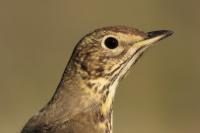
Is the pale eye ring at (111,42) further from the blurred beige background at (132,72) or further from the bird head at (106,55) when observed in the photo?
the blurred beige background at (132,72)

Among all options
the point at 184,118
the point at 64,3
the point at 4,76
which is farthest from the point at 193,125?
the point at 64,3

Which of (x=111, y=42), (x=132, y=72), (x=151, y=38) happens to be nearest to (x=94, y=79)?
(x=111, y=42)

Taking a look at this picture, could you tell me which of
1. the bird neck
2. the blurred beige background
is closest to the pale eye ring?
the bird neck

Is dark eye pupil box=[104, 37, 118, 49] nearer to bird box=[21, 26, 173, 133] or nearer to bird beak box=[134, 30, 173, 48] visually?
bird box=[21, 26, 173, 133]

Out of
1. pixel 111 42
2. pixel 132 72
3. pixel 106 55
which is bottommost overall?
pixel 132 72

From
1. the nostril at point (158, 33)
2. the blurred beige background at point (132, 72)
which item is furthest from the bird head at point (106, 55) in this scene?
the blurred beige background at point (132, 72)

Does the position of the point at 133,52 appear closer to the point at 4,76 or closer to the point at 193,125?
the point at 193,125

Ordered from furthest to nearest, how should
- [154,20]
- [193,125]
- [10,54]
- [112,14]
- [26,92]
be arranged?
[112,14] < [154,20] < [10,54] < [26,92] < [193,125]

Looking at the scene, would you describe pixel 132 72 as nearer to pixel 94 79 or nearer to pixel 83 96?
pixel 94 79
